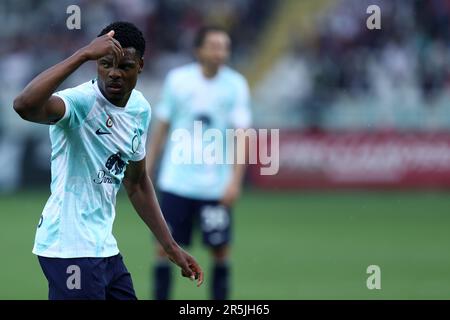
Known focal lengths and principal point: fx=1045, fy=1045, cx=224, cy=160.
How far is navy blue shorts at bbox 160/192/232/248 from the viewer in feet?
29.4

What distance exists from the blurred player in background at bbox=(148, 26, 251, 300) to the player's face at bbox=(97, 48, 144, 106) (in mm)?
3884

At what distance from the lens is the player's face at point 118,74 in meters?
4.87

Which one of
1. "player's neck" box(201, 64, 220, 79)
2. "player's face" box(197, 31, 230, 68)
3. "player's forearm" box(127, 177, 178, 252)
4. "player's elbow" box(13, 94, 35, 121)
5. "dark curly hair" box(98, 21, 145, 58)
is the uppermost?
"player's face" box(197, 31, 230, 68)

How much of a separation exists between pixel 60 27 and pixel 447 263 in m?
12.3

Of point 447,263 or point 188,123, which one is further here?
point 447,263

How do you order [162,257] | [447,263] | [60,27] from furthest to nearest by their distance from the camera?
[60,27], [447,263], [162,257]

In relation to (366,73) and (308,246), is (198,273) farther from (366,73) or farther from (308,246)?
(366,73)

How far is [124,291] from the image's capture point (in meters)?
5.21

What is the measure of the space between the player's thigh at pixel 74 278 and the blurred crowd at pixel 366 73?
1419 centimetres

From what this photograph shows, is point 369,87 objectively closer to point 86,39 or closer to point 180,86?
point 86,39

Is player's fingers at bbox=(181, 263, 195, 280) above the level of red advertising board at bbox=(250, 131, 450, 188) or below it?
below

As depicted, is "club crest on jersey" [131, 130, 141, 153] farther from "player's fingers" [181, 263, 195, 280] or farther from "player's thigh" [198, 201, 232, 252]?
"player's thigh" [198, 201, 232, 252]

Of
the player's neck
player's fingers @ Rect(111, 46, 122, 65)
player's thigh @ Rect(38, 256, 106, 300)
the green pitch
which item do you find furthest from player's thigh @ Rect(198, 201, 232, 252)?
player's fingers @ Rect(111, 46, 122, 65)
